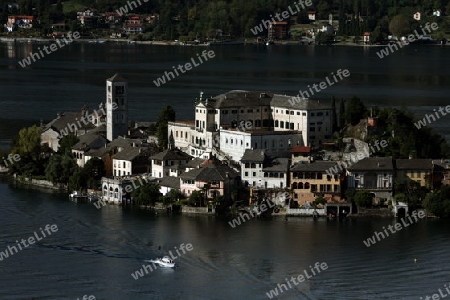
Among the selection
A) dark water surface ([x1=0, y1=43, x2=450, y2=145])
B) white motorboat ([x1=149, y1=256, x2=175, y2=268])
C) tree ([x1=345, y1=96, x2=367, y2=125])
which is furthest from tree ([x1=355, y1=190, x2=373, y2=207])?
dark water surface ([x1=0, y1=43, x2=450, y2=145])

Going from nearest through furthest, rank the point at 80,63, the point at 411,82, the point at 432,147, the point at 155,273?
1. the point at 155,273
2. the point at 432,147
3. the point at 411,82
4. the point at 80,63

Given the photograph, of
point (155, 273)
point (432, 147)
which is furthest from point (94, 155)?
point (155, 273)

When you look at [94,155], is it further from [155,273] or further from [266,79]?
[266,79]

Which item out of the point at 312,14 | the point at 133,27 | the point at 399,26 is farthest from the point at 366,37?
the point at 133,27

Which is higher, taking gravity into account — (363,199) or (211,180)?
(211,180)

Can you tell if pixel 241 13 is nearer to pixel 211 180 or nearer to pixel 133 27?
pixel 133 27

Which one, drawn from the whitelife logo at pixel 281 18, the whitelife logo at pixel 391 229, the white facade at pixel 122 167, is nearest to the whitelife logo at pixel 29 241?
the white facade at pixel 122 167

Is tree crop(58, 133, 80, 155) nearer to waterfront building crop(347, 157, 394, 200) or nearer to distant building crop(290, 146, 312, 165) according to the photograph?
distant building crop(290, 146, 312, 165)
